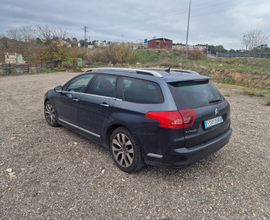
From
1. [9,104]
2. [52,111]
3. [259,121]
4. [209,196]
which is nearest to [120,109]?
[209,196]

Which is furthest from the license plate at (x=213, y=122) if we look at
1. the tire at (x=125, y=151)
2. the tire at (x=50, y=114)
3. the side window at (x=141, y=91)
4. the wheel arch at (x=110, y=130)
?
the tire at (x=50, y=114)

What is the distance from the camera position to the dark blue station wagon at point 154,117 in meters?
2.64

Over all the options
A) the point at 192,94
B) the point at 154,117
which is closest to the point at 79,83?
the point at 154,117

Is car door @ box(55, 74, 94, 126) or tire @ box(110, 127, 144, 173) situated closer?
tire @ box(110, 127, 144, 173)

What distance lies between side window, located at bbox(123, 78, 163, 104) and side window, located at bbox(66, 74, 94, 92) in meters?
1.10

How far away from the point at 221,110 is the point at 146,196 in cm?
174

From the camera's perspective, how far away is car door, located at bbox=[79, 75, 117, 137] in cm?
340

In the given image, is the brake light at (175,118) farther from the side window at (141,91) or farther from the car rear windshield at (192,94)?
the side window at (141,91)

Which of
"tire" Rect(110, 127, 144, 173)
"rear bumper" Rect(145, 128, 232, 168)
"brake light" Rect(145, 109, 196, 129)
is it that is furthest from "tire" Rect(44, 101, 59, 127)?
"brake light" Rect(145, 109, 196, 129)

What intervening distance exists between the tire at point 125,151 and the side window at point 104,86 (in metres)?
0.72

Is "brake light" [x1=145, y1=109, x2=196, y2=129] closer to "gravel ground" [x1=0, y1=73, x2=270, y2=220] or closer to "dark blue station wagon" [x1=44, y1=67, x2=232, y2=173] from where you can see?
"dark blue station wagon" [x1=44, y1=67, x2=232, y2=173]

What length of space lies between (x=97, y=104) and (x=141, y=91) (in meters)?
0.92

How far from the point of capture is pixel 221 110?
10.4ft

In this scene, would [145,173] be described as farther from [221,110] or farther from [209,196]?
[221,110]
